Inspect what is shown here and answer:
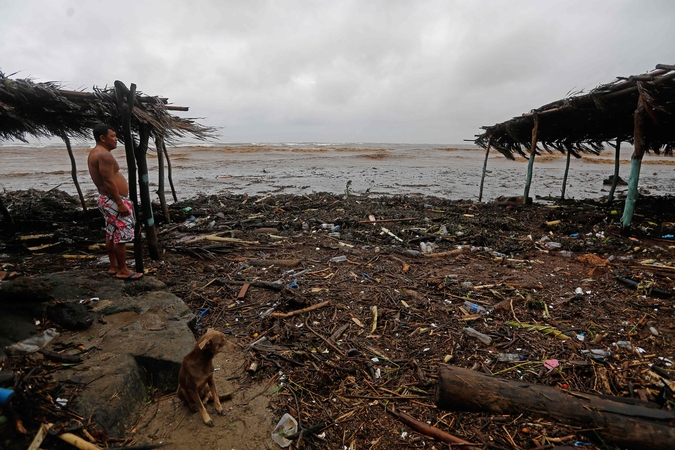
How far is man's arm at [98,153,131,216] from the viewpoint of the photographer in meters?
4.21

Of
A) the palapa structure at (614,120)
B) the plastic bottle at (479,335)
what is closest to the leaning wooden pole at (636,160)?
the palapa structure at (614,120)

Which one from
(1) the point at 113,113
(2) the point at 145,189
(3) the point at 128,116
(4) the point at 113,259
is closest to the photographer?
(3) the point at 128,116

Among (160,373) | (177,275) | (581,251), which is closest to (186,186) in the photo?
(177,275)

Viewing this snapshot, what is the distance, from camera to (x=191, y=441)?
2328 millimetres

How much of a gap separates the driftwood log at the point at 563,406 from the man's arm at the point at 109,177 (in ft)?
14.9

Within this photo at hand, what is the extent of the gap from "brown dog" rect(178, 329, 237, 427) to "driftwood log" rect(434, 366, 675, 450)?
177 centimetres

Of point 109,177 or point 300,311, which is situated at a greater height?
point 109,177

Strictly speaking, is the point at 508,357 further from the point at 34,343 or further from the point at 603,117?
the point at 603,117

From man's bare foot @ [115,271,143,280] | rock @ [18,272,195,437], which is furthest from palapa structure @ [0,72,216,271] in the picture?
rock @ [18,272,195,437]

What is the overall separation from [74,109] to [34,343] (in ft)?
14.1

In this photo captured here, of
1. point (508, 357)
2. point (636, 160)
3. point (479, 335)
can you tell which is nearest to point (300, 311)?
point (479, 335)

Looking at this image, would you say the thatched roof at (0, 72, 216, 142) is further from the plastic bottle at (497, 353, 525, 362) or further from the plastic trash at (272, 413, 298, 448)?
the plastic bottle at (497, 353, 525, 362)

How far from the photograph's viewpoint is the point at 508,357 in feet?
10.2

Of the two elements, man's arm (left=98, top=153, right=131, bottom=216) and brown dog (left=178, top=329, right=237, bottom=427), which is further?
man's arm (left=98, top=153, right=131, bottom=216)
